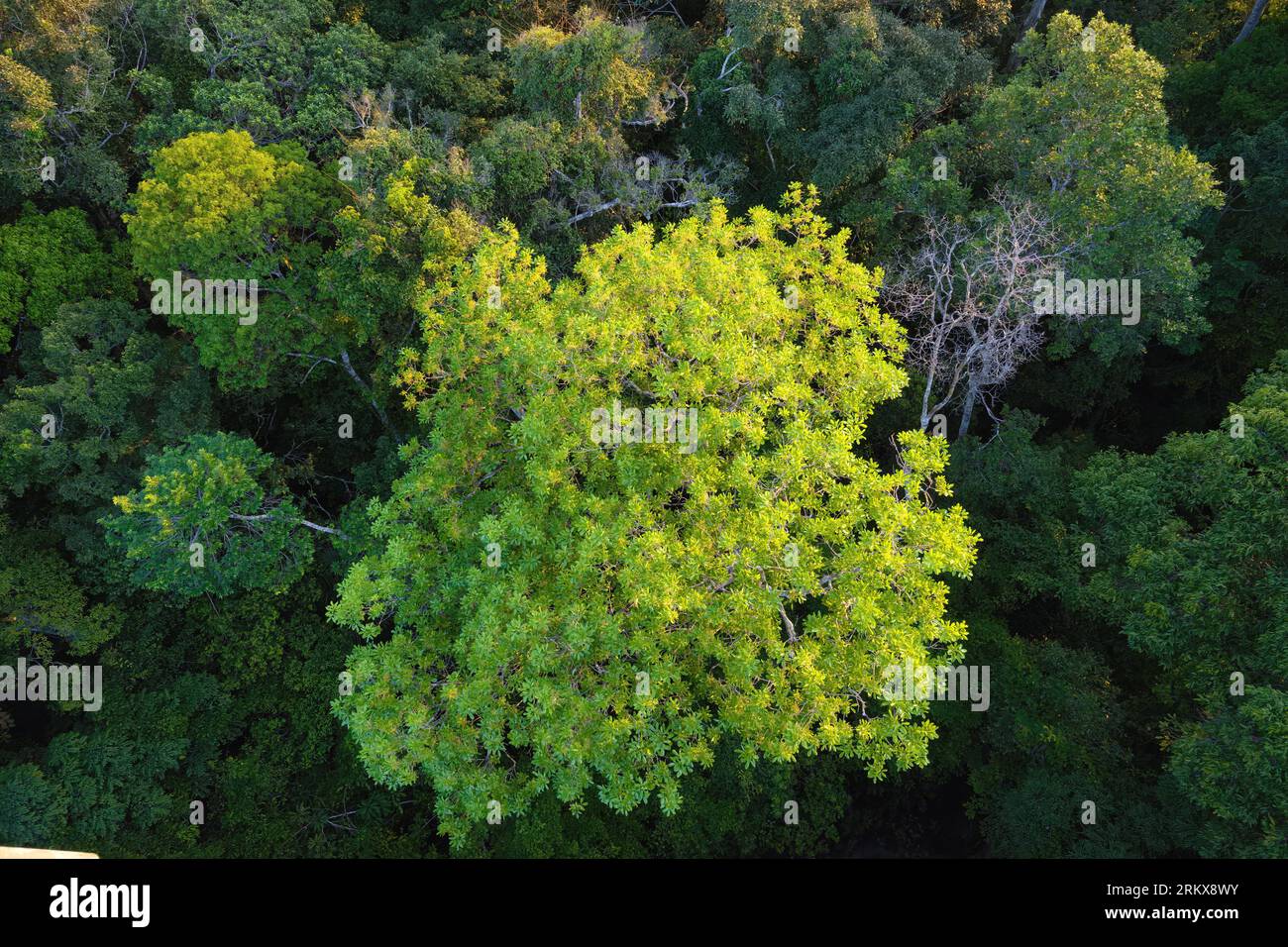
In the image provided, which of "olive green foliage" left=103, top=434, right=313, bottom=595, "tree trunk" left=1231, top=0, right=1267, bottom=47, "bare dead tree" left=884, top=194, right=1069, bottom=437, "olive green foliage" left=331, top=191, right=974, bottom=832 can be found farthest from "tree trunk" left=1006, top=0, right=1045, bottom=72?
"olive green foliage" left=103, top=434, right=313, bottom=595

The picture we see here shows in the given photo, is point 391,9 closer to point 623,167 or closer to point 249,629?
point 623,167

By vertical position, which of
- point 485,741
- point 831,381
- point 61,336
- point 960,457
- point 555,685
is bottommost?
point 485,741

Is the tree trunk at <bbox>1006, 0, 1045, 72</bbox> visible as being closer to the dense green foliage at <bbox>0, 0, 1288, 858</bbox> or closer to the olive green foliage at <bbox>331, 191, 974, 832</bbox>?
the dense green foliage at <bbox>0, 0, 1288, 858</bbox>

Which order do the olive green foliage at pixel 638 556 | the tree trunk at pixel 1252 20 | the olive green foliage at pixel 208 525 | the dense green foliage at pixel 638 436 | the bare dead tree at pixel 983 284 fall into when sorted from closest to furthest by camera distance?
the olive green foliage at pixel 638 556 → the dense green foliage at pixel 638 436 → the olive green foliage at pixel 208 525 → the bare dead tree at pixel 983 284 → the tree trunk at pixel 1252 20

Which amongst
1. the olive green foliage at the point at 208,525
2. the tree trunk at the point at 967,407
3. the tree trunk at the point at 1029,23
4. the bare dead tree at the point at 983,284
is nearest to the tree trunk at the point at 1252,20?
the tree trunk at the point at 1029,23

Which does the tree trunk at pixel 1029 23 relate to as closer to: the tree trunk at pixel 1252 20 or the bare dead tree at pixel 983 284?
the tree trunk at pixel 1252 20

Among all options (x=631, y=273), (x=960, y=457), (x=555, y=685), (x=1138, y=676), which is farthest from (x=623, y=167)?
(x=1138, y=676)

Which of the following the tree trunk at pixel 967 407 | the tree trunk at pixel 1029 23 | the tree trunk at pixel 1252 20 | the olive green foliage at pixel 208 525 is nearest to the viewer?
the olive green foliage at pixel 208 525
